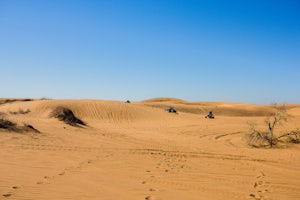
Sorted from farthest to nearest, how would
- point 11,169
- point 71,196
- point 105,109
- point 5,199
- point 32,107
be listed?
point 105,109 → point 32,107 → point 11,169 → point 71,196 → point 5,199

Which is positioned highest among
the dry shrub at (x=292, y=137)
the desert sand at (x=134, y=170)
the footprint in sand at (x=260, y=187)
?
the dry shrub at (x=292, y=137)

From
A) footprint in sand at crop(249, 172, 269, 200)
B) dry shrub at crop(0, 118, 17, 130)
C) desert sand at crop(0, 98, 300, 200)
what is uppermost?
dry shrub at crop(0, 118, 17, 130)

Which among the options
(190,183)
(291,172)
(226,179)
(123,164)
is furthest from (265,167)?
(123,164)

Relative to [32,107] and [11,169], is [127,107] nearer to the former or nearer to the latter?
[32,107]

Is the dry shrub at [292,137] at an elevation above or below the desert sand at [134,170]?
above

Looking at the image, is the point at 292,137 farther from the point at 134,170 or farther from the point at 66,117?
the point at 66,117

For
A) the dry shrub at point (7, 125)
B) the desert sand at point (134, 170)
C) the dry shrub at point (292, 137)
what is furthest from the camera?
the dry shrub at point (292, 137)

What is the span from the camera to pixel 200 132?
57.5 ft

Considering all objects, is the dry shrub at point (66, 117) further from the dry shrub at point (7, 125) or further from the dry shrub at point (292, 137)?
the dry shrub at point (292, 137)

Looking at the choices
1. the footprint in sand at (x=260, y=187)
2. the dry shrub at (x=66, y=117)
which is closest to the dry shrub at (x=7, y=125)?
the dry shrub at (x=66, y=117)

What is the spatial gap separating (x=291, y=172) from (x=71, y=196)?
17.6ft

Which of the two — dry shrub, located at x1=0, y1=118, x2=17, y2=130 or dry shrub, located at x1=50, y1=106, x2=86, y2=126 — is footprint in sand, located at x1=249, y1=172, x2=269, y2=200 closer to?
dry shrub, located at x1=0, y1=118, x2=17, y2=130

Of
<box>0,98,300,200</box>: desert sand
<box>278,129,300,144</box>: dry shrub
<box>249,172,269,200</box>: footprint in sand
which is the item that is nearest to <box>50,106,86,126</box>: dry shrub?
<box>0,98,300,200</box>: desert sand

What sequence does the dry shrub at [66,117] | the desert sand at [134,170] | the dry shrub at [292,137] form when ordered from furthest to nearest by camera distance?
the dry shrub at [66,117]
the dry shrub at [292,137]
the desert sand at [134,170]
